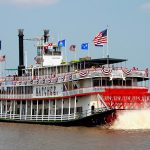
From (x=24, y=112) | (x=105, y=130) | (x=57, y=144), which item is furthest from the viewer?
(x=24, y=112)

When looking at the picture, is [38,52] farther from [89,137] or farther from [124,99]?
[89,137]

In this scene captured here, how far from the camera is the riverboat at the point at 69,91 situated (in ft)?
142

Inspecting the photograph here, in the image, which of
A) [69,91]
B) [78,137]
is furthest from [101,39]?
[78,137]

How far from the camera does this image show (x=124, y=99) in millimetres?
43000

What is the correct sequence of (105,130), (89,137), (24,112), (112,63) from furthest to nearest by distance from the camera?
(24,112)
(112,63)
(105,130)
(89,137)

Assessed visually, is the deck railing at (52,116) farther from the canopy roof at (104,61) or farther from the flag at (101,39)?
the flag at (101,39)

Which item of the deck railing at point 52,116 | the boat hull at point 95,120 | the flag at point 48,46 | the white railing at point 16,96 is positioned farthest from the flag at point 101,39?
the white railing at point 16,96

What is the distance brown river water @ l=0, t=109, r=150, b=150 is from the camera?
3274cm

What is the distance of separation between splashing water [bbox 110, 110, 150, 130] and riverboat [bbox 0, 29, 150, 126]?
610 mm

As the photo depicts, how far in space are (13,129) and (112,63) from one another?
34.4 feet

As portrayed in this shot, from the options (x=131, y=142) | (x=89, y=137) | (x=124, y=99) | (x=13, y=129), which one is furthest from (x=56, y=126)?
(x=131, y=142)

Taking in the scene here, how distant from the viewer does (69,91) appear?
45938mm

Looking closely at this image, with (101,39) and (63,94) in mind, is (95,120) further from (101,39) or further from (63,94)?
(101,39)

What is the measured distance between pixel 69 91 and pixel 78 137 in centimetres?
954
